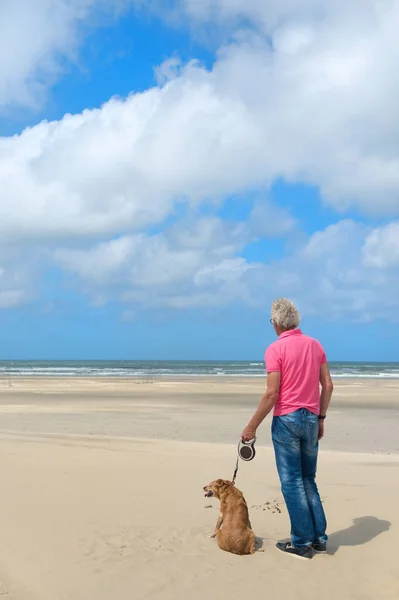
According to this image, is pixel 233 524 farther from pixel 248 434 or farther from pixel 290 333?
pixel 290 333

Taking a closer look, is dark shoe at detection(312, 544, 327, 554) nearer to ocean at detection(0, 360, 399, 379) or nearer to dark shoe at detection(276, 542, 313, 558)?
dark shoe at detection(276, 542, 313, 558)

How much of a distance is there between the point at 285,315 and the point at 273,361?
45cm

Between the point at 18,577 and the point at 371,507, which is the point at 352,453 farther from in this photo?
the point at 18,577

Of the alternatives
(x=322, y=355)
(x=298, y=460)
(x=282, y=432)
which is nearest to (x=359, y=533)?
(x=298, y=460)

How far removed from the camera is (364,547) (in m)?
4.95

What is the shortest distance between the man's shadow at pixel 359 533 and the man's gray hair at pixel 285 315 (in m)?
1.99

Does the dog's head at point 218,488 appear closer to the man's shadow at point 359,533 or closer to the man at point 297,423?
the man at point 297,423

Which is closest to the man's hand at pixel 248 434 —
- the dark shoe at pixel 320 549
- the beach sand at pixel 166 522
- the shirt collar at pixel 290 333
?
the shirt collar at pixel 290 333

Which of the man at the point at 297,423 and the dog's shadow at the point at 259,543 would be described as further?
the dog's shadow at the point at 259,543

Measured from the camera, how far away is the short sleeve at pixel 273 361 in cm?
468

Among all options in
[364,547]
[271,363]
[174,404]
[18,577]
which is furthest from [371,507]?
[174,404]

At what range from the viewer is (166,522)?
5555 mm

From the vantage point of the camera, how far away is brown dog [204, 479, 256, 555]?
15.6ft

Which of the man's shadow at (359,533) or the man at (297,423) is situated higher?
the man at (297,423)
